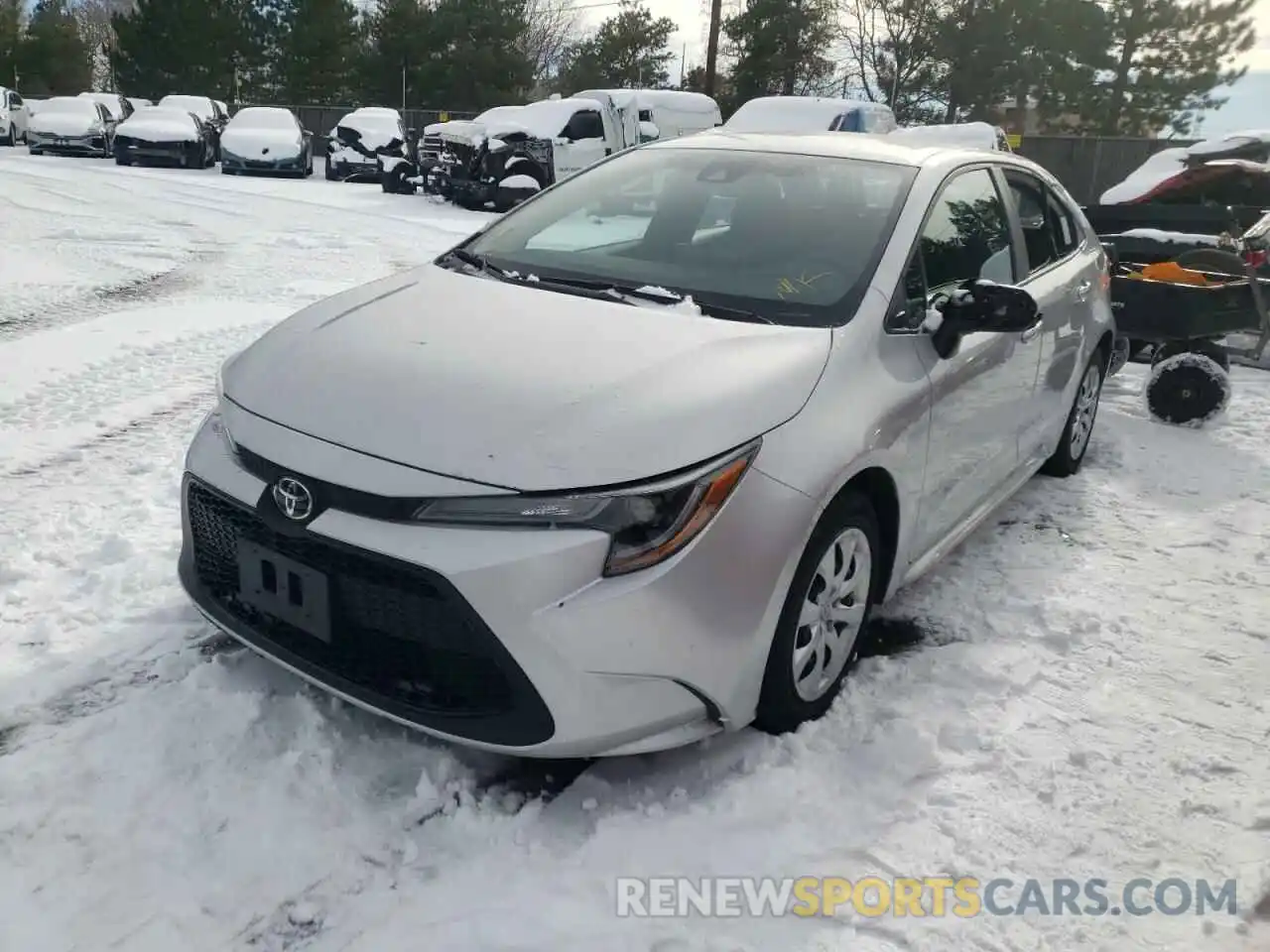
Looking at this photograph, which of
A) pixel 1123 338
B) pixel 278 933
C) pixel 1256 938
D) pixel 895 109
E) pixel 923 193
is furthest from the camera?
pixel 895 109

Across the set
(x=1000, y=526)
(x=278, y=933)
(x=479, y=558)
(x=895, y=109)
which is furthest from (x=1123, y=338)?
(x=895, y=109)

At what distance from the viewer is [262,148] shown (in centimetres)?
2045

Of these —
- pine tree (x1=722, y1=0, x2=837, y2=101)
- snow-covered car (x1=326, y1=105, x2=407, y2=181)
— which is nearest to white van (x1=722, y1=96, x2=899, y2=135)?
snow-covered car (x1=326, y1=105, x2=407, y2=181)

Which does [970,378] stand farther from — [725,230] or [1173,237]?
[1173,237]

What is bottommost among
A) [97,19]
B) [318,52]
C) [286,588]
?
[286,588]

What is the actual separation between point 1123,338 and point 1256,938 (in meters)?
5.14

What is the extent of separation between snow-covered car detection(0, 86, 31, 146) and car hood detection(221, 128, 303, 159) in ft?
29.9

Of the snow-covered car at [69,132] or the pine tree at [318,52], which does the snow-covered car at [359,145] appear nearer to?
the snow-covered car at [69,132]

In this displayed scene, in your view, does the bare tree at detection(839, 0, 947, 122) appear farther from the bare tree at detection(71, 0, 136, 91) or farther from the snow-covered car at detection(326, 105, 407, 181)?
the bare tree at detection(71, 0, 136, 91)

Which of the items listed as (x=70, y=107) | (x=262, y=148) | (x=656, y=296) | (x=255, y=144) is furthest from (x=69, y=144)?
(x=656, y=296)

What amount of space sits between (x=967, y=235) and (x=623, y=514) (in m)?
2.04

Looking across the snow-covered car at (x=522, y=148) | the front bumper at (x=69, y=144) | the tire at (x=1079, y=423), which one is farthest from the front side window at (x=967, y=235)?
the front bumper at (x=69, y=144)

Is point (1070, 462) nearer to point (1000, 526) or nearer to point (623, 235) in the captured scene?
point (1000, 526)

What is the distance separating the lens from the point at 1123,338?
6.87 meters
